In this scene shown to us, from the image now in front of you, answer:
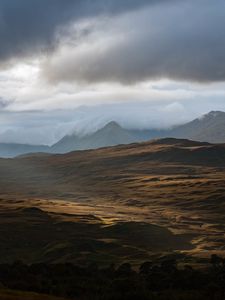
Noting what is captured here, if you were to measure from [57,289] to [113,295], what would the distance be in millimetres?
9652

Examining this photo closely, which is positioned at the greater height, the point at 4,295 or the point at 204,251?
the point at 4,295

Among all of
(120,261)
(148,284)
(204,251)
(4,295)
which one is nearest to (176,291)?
(148,284)

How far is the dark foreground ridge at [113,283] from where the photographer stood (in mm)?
77750

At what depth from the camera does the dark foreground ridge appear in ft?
255

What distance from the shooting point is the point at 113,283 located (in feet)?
287

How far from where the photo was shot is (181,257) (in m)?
178

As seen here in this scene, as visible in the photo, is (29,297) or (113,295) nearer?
(29,297)

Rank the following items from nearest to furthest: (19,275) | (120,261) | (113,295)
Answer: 1. (113,295)
2. (19,275)
3. (120,261)

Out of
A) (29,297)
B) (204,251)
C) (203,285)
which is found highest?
(29,297)

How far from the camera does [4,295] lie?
64.8 m

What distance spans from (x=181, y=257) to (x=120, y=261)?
2120cm

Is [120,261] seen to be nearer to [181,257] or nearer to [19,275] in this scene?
[181,257]

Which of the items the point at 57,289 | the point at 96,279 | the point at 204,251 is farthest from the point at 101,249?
the point at 57,289

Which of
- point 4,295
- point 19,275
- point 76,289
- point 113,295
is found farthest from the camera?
point 19,275
